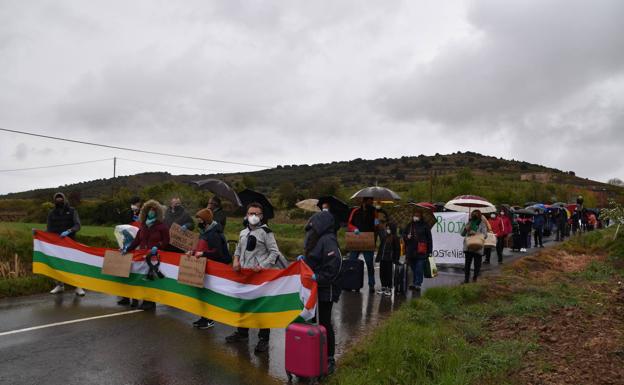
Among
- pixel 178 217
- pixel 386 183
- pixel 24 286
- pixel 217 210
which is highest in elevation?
pixel 386 183

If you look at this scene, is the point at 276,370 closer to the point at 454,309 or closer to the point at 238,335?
the point at 238,335

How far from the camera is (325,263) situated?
5.52 meters

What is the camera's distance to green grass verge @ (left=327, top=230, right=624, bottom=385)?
17.2 ft

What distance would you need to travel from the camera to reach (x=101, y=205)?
48.9m

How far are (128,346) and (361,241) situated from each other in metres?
5.23

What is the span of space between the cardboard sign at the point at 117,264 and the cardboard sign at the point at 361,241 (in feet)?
14.5

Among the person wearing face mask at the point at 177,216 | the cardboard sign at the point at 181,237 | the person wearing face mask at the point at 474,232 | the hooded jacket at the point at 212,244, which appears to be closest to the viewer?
the hooded jacket at the point at 212,244

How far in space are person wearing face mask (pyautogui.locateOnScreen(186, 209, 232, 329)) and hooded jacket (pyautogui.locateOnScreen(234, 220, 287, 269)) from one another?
108 cm

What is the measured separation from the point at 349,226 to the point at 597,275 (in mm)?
7127

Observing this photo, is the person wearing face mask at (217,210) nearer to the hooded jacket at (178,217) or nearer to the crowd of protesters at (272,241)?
the crowd of protesters at (272,241)

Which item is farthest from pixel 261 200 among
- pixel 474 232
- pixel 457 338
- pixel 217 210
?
pixel 474 232

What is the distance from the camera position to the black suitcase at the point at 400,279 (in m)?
10.6

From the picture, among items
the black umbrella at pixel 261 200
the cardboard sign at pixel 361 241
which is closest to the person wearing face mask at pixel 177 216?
the black umbrella at pixel 261 200

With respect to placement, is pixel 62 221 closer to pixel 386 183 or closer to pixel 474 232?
pixel 474 232
